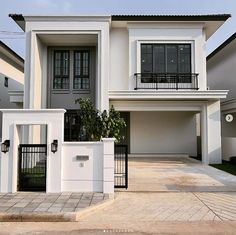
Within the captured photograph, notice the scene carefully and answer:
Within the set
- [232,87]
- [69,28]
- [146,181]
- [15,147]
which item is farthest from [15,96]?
[232,87]

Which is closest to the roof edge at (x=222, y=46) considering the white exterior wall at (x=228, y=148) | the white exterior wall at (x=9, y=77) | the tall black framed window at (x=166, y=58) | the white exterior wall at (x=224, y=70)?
the white exterior wall at (x=224, y=70)

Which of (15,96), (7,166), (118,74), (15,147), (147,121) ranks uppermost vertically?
(118,74)

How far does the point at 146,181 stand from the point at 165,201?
9.21 feet

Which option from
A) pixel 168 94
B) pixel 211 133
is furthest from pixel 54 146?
pixel 211 133

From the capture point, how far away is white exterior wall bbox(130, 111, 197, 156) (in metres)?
19.2

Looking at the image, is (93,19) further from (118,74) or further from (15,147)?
(15,147)

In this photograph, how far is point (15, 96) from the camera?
51.8ft

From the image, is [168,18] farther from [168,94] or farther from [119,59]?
[168,94]

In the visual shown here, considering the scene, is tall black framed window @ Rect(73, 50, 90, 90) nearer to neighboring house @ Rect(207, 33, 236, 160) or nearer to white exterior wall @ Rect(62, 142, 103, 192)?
neighboring house @ Rect(207, 33, 236, 160)

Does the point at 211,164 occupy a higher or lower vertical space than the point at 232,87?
lower

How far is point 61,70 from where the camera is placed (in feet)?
56.3

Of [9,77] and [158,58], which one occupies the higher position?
[158,58]

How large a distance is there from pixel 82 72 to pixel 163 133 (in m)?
6.65

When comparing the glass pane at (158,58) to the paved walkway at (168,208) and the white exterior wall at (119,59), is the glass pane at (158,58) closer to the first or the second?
the white exterior wall at (119,59)
